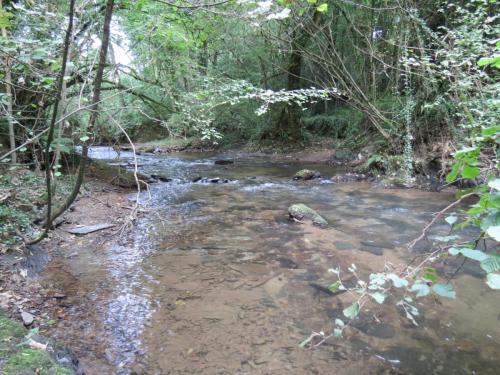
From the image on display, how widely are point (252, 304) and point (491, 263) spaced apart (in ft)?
10.6

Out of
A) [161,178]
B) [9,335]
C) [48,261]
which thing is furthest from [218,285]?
[161,178]

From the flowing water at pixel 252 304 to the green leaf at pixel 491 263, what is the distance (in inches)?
41.1

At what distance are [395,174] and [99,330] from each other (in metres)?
9.97

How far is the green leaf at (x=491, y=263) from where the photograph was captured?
152cm

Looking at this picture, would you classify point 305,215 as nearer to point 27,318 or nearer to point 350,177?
point 27,318

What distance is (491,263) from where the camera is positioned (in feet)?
5.03

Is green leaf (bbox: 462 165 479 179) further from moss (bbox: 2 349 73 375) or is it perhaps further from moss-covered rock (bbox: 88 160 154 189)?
moss-covered rock (bbox: 88 160 154 189)

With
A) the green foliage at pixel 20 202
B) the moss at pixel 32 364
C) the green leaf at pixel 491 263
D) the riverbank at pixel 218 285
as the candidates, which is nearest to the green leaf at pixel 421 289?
the green leaf at pixel 491 263

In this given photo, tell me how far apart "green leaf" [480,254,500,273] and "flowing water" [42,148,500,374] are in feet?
3.42

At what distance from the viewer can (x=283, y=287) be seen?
4.88 metres

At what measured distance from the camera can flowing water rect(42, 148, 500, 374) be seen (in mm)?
3461

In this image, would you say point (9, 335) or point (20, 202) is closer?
point (9, 335)

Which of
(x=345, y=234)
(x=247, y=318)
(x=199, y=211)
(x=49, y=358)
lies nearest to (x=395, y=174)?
(x=345, y=234)

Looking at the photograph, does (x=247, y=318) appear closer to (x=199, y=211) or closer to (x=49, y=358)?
(x=49, y=358)
